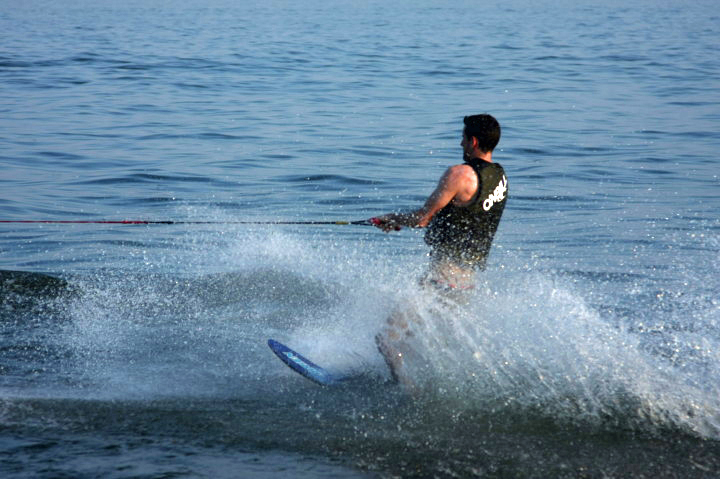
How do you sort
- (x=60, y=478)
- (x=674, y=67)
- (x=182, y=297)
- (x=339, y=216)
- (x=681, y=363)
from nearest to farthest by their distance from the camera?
1. (x=60, y=478)
2. (x=681, y=363)
3. (x=182, y=297)
4. (x=339, y=216)
5. (x=674, y=67)

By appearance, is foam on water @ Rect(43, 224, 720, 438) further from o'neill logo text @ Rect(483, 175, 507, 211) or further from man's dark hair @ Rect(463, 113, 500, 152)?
man's dark hair @ Rect(463, 113, 500, 152)

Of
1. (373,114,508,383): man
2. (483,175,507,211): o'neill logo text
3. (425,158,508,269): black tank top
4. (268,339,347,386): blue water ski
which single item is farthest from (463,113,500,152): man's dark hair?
(268,339,347,386): blue water ski

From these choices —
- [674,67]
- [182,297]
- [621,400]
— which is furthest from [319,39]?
[621,400]

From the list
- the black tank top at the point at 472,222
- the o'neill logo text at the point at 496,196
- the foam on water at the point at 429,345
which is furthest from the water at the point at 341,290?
the o'neill logo text at the point at 496,196

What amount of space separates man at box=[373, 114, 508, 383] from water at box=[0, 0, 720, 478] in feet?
0.67

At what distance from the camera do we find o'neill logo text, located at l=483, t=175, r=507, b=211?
607cm

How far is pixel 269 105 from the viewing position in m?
22.8

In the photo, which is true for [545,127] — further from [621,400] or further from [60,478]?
[60,478]

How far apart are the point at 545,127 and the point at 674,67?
12.8 meters

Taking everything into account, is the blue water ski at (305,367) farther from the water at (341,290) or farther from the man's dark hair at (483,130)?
the man's dark hair at (483,130)

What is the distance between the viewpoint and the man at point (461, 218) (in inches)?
235

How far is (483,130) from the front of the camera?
597cm

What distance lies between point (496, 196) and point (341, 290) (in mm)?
2821

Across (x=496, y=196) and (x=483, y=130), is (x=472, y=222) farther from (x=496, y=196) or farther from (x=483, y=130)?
(x=483, y=130)
